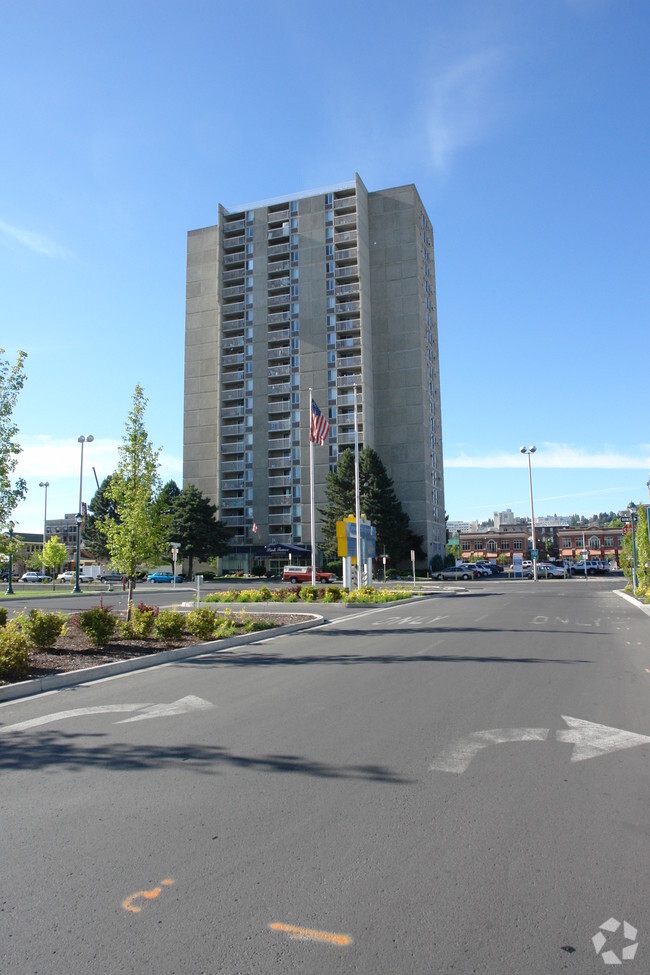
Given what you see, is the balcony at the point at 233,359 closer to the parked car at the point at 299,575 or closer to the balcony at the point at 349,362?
the balcony at the point at 349,362

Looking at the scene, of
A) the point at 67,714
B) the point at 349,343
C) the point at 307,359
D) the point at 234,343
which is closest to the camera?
the point at 67,714

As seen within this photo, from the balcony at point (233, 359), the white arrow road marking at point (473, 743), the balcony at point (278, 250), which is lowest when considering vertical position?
the white arrow road marking at point (473, 743)

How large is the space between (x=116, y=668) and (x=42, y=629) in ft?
7.32

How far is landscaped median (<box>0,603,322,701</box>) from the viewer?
10.5 metres

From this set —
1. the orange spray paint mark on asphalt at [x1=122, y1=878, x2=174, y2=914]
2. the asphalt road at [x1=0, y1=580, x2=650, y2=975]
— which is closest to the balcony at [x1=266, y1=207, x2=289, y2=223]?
the asphalt road at [x1=0, y1=580, x2=650, y2=975]

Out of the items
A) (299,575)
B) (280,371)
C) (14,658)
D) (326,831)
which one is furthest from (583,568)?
(326,831)

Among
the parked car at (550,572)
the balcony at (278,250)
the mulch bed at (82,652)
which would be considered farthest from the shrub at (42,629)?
the balcony at (278,250)

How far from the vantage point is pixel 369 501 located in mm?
65938

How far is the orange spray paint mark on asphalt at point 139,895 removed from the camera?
3447 mm

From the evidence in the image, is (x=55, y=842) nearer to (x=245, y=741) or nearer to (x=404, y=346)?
(x=245, y=741)

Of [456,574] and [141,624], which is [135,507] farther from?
[456,574]

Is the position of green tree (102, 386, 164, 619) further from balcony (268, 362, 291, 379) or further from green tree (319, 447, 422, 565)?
balcony (268, 362, 291, 379)

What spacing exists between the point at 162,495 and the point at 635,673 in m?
13.0

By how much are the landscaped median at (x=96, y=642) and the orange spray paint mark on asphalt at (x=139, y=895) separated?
6642mm
